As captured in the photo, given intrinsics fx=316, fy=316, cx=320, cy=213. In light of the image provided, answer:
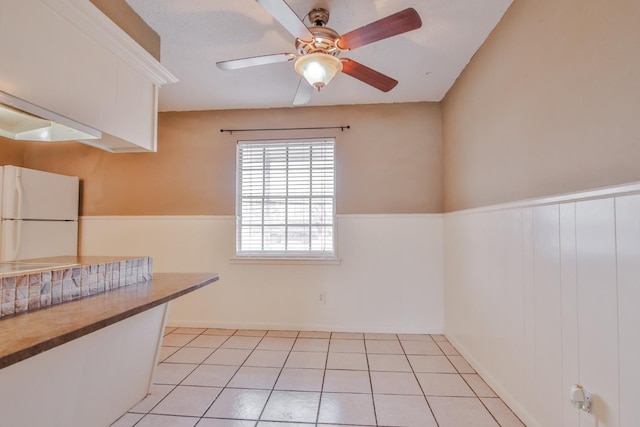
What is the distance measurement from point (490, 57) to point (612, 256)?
1.62 metres

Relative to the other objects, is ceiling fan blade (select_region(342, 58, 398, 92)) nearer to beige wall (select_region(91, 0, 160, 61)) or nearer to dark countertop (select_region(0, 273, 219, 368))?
beige wall (select_region(91, 0, 160, 61))

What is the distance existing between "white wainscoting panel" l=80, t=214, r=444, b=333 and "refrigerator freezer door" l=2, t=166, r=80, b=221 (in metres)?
0.45

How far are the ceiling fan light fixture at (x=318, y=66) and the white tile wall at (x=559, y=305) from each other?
1.34 m

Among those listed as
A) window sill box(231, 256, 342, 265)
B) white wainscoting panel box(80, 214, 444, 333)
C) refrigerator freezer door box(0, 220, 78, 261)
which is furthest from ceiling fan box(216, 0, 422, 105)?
refrigerator freezer door box(0, 220, 78, 261)

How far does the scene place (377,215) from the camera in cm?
338

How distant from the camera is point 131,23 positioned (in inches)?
77.4

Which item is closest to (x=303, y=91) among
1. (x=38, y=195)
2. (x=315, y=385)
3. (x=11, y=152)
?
(x=315, y=385)

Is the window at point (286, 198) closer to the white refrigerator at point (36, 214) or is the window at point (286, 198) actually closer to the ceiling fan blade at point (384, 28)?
the ceiling fan blade at point (384, 28)

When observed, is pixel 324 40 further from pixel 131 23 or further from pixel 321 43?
pixel 131 23

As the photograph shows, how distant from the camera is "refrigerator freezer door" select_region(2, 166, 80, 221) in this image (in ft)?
9.52

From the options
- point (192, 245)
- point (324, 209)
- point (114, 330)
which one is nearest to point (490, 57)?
point (324, 209)

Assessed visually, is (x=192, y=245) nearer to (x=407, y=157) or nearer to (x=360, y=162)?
(x=360, y=162)

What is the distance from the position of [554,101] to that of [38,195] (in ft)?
14.0

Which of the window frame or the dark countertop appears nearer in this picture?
the dark countertop
